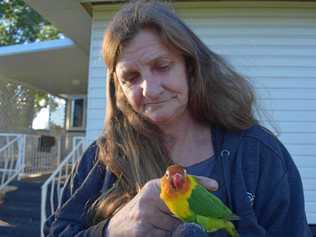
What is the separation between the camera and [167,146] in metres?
1.80

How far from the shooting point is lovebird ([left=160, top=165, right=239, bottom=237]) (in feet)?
4.62

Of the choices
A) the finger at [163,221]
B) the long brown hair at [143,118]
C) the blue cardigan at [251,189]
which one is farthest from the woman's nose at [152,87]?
the finger at [163,221]

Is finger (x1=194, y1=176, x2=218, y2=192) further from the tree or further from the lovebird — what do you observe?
the tree

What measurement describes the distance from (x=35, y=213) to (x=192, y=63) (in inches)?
270

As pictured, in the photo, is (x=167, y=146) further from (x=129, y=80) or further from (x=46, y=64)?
(x=46, y=64)

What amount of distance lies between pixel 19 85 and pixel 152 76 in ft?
42.4

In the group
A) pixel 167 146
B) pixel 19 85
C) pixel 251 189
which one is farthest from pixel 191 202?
pixel 19 85

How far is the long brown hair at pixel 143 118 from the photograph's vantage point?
1.67 metres

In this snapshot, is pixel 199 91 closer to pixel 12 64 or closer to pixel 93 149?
pixel 93 149

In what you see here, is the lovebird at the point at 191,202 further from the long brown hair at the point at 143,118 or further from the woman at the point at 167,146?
the long brown hair at the point at 143,118

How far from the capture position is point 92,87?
6.95 m

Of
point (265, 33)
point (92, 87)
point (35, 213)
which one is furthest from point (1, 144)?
point (265, 33)

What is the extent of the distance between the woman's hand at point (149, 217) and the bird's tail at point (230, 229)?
0.14 metres

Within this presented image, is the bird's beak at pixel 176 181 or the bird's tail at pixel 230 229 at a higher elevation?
the bird's beak at pixel 176 181
